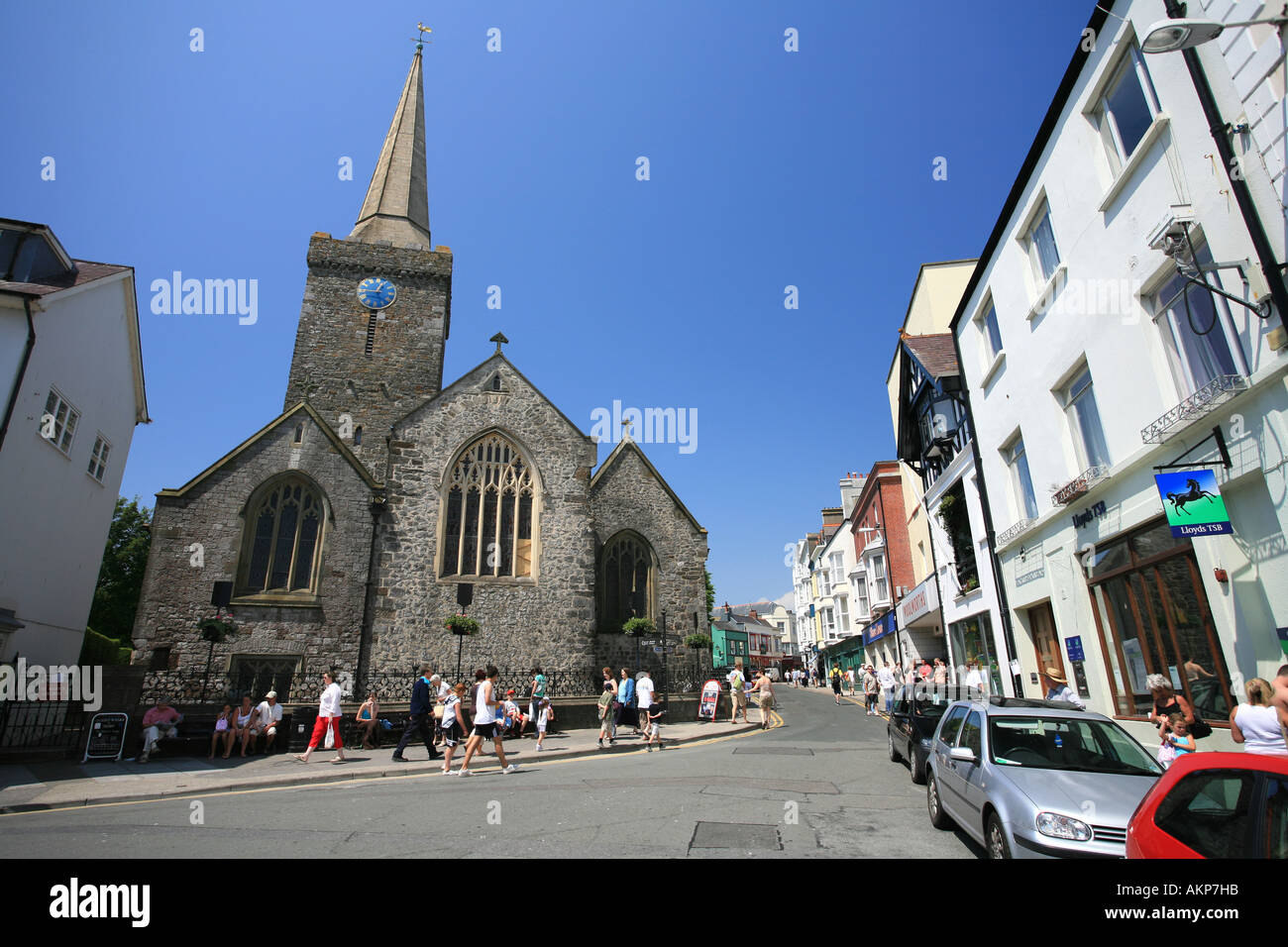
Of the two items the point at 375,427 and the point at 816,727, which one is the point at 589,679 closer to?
the point at 816,727

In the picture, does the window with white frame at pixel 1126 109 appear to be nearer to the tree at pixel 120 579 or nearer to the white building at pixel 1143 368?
the white building at pixel 1143 368

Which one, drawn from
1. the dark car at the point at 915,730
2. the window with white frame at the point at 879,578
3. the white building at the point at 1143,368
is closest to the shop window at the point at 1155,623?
the white building at the point at 1143,368

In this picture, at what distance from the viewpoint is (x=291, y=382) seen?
25.4 metres

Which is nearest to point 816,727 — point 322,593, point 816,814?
point 816,814

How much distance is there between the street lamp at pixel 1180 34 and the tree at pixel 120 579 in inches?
Result: 1647

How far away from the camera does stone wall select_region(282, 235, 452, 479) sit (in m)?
25.7

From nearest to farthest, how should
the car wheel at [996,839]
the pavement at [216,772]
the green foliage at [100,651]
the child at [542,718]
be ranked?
the car wheel at [996,839]
the pavement at [216,772]
the child at [542,718]
the green foliage at [100,651]

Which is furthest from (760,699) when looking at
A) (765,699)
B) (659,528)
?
(659,528)

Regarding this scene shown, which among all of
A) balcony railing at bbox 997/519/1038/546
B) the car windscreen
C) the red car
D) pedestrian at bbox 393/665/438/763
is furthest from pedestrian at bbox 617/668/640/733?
the red car

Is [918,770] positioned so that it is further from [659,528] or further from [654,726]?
[659,528]

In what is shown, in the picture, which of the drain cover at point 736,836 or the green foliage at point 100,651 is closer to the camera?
the drain cover at point 736,836

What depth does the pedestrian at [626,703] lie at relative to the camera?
16941 millimetres

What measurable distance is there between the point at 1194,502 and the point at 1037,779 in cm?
461
